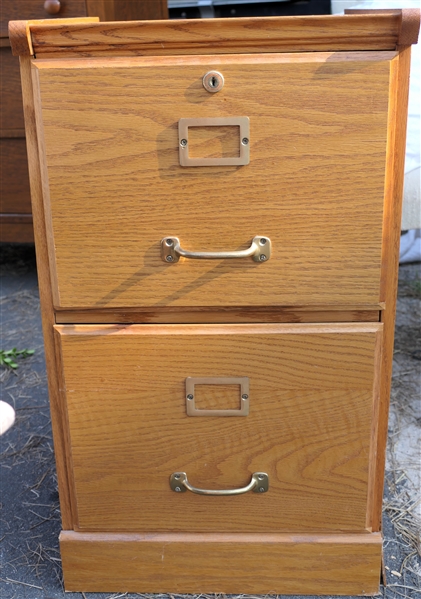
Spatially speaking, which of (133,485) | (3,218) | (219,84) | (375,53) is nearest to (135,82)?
(219,84)

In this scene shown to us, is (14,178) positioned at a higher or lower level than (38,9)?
lower

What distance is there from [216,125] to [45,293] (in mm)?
292

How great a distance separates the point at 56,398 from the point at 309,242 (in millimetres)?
382

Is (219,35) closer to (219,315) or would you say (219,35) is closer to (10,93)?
(219,315)

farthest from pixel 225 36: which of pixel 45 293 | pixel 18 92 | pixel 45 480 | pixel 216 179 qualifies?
pixel 18 92

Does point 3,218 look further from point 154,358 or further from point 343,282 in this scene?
point 343,282

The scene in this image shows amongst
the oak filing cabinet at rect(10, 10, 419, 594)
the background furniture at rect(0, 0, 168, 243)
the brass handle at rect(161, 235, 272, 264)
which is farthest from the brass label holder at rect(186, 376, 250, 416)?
the background furniture at rect(0, 0, 168, 243)

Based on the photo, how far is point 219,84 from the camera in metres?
0.70

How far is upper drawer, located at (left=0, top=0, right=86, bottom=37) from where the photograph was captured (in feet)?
5.51

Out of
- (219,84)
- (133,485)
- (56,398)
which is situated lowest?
(133,485)

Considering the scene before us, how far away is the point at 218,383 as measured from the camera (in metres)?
0.82

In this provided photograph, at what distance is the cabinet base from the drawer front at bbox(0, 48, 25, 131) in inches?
52.2

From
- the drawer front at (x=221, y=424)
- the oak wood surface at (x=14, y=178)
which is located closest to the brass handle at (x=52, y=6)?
the oak wood surface at (x=14, y=178)

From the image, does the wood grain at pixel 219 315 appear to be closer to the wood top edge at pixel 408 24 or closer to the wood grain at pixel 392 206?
the wood grain at pixel 392 206
